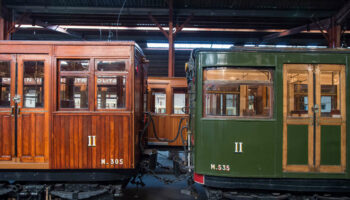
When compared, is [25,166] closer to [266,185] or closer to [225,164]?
[225,164]

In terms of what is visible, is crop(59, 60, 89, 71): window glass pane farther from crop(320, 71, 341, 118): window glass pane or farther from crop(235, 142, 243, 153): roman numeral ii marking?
crop(320, 71, 341, 118): window glass pane

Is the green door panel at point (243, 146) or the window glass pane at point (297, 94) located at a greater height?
the window glass pane at point (297, 94)

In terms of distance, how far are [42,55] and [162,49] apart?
1202 centimetres

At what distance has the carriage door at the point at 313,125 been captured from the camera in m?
3.36

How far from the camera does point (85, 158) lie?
141 inches

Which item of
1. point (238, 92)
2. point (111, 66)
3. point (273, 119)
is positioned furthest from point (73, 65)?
point (273, 119)

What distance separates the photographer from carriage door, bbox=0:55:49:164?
360cm

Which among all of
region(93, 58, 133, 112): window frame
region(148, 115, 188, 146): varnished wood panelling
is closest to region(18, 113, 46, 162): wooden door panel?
region(93, 58, 133, 112): window frame

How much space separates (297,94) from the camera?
11.2ft

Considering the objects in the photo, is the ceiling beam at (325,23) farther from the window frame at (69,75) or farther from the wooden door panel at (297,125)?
the window frame at (69,75)

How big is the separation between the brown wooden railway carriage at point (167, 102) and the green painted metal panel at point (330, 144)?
470cm

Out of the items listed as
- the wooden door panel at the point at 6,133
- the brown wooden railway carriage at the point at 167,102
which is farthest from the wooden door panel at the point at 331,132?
the wooden door panel at the point at 6,133

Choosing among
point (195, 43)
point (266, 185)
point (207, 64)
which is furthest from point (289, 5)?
point (266, 185)

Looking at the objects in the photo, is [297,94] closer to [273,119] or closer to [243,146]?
[273,119]
